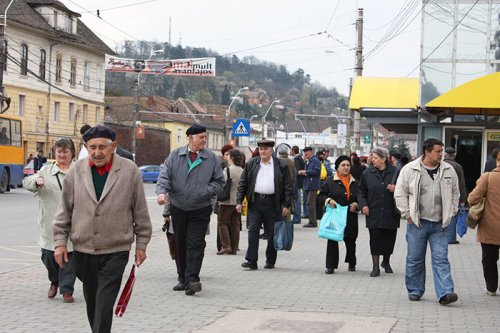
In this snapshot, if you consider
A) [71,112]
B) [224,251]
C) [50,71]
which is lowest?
[224,251]

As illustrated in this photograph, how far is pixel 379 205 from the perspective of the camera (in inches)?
469

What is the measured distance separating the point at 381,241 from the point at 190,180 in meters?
3.28

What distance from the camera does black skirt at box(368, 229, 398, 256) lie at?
1202cm

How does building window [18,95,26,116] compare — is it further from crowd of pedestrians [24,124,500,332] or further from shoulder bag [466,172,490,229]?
shoulder bag [466,172,490,229]

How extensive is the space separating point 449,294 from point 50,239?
4.32 meters

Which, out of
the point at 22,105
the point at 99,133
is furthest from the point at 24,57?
the point at 99,133

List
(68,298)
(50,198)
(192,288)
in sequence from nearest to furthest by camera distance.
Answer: (68,298), (50,198), (192,288)

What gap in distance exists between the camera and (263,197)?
484 inches

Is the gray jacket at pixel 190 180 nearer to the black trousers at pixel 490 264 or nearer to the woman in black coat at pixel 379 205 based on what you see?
the woman in black coat at pixel 379 205

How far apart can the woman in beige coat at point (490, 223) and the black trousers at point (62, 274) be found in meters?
4.64

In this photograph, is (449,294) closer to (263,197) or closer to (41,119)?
(263,197)

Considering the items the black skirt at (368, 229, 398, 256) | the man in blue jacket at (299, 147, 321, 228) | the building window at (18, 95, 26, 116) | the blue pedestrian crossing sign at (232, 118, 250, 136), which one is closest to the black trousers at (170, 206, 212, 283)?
the black skirt at (368, 229, 398, 256)

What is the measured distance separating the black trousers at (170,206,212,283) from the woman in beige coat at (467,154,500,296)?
124 inches

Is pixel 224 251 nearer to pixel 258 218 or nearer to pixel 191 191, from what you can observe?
pixel 258 218
